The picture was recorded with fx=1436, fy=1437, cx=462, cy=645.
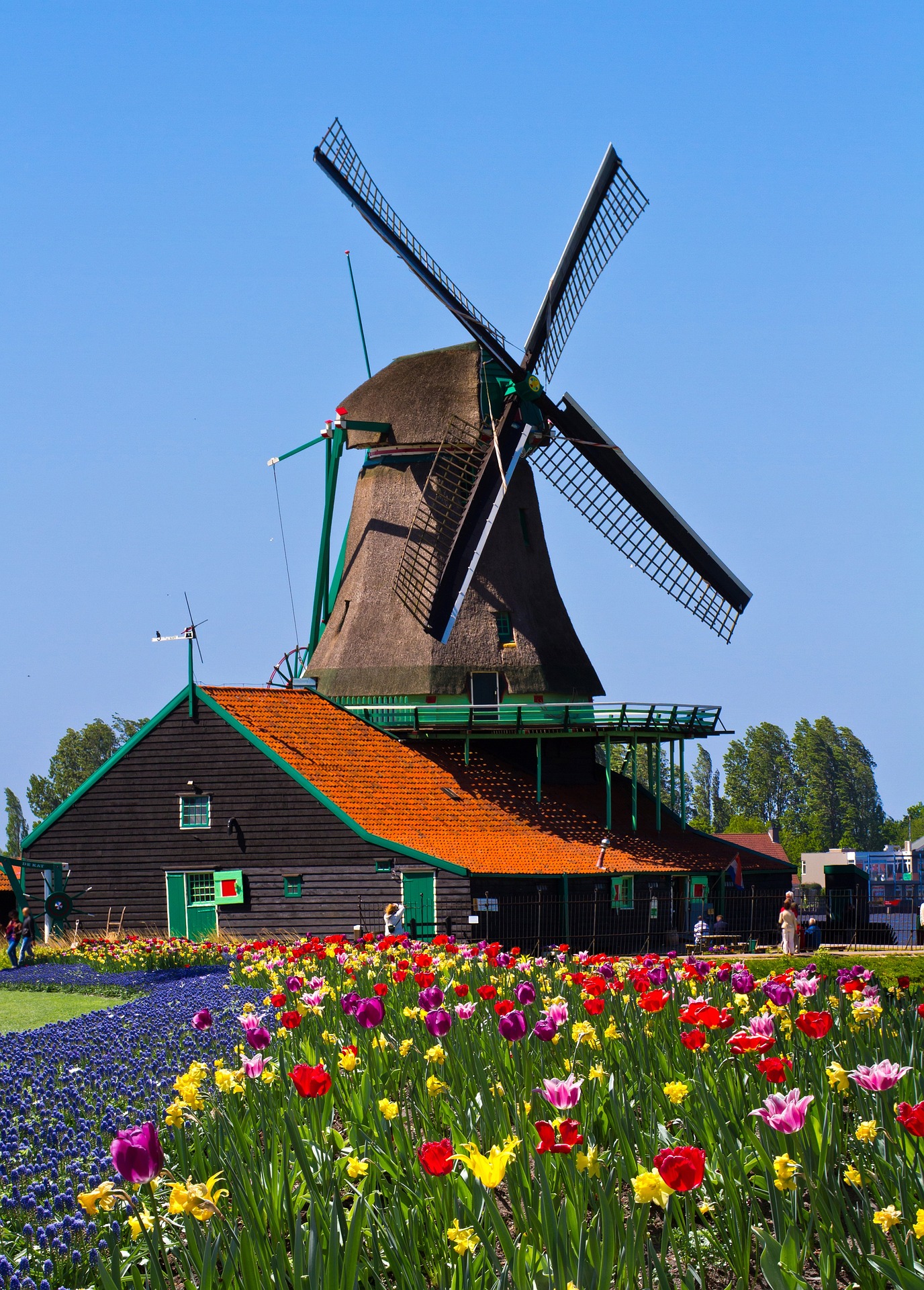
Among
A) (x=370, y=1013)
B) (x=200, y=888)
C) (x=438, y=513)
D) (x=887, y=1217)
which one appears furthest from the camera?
(x=438, y=513)

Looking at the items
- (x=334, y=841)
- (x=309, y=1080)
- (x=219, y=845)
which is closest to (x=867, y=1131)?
(x=309, y=1080)

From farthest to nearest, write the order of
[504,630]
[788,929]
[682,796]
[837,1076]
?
[504,630] → [682,796] → [788,929] → [837,1076]

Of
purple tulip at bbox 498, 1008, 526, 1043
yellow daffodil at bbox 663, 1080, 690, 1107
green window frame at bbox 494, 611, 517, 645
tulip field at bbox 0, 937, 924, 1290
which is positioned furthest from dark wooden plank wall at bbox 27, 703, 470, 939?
yellow daffodil at bbox 663, 1080, 690, 1107

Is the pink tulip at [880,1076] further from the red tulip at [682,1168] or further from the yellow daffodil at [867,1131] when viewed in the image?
the red tulip at [682,1168]

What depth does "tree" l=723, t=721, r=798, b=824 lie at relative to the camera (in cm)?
10912

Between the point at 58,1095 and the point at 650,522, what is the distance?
25231 mm

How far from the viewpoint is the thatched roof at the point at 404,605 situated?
31188 mm

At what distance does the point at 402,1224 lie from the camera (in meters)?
4.83

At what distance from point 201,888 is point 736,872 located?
11.5m

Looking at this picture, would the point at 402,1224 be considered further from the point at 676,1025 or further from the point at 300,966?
the point at 300,966

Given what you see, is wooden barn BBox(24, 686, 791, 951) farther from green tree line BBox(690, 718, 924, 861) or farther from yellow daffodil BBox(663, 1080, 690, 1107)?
green tree line BBox(690, 718, 924, 861)

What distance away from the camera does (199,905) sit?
92.1 ft

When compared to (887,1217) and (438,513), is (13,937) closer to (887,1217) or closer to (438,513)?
(438,513)

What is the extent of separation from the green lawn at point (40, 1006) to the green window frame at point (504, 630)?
1466 centimetres
